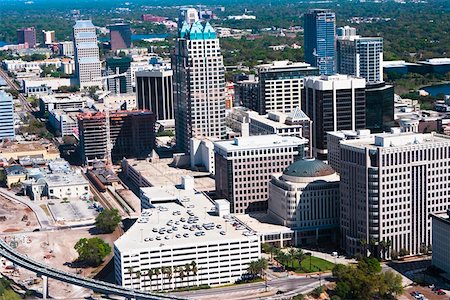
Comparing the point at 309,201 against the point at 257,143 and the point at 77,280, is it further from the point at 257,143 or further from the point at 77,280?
the point at 77,280

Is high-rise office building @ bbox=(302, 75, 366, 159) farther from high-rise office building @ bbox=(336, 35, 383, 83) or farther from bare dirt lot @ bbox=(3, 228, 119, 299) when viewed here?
high-rise office building @ bbox=(336, 35, 383, 83)

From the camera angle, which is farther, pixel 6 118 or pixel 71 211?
pixel 6 118

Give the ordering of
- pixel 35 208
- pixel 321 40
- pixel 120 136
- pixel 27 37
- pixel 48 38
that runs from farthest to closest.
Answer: pixel 48 38 < pixel 27 37 < pixel 321 40 < pixel 120 136 < pixel 35 208

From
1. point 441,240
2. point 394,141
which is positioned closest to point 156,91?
point 394,141

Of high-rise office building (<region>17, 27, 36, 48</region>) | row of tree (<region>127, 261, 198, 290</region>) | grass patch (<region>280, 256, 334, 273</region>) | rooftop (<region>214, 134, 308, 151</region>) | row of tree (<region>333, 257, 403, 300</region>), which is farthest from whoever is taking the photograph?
high-rise office building (<region>17, 27, 36, 48</region>)

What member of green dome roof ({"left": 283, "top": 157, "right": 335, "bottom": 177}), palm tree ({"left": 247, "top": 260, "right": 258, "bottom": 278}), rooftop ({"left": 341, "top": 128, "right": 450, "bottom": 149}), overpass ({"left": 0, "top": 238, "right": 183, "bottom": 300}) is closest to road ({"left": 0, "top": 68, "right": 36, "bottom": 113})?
overpass ({"left": 0, "top": 238, "right": 183, "bottom": 300})

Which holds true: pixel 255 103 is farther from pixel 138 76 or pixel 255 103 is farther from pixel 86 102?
pixel 86 102

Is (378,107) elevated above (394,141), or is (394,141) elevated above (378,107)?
(394,141)
